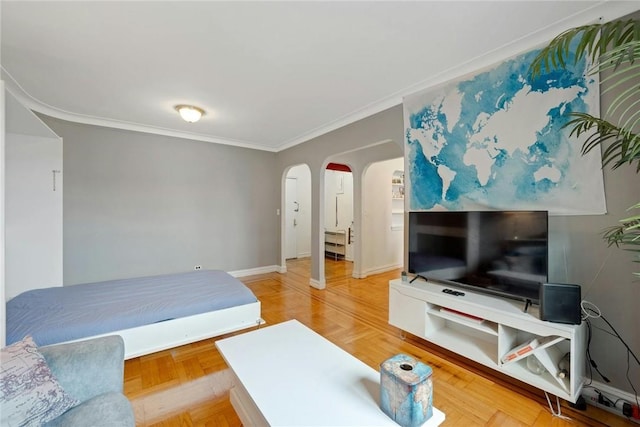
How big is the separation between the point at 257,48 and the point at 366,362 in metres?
2.65

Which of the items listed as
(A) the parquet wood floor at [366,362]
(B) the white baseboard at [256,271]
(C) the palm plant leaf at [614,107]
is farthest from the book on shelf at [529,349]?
(B) the white baseboard at [256,271]

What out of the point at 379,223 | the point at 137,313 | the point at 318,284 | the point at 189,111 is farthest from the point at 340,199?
the point at 137,313

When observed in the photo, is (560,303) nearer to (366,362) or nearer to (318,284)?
(366,362)

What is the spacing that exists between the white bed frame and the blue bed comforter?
45mm

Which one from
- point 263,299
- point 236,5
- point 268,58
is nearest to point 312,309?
point 263,299

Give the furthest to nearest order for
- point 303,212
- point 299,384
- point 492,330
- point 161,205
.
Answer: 1. point 303,212
2. point 161,205
3. point 492,330
4. point 299,384

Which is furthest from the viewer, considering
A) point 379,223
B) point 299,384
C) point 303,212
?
point 303,212

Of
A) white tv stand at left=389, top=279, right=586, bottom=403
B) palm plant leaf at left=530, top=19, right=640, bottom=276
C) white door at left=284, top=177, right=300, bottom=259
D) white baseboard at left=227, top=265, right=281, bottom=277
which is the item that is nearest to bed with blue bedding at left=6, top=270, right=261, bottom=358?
white tv stand at left=389, top=279, right=586, bottom=403

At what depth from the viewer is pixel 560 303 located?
5.28ft

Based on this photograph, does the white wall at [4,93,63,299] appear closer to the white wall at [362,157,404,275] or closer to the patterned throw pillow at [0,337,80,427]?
the patterned throw pillow at [0,337,80,427]

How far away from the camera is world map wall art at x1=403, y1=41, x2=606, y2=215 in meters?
1.74

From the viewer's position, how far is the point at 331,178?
6.43 m

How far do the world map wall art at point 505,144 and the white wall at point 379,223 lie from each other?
218cm

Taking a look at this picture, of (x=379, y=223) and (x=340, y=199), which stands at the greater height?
(x=340, y=199)
